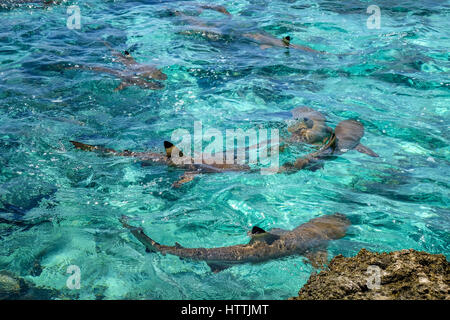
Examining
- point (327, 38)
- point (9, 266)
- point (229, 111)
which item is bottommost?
point (9, 266)

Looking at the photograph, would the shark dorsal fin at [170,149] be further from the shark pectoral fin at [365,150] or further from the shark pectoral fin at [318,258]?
the shark pectoral fin at [365,150]

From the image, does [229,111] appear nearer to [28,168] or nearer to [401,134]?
[401,134]

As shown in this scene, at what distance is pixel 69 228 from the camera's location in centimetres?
462

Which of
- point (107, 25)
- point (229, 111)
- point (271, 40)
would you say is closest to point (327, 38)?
point (271, 40)

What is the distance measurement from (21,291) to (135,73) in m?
5.36

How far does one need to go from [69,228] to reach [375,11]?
1087 centimetres

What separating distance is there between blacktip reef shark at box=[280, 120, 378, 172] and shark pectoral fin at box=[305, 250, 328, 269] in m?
1.72

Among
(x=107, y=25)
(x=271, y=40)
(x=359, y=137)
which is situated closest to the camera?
(x=359, y=137)

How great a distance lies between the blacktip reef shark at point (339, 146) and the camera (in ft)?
18.5

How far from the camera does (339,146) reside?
19.7ft
